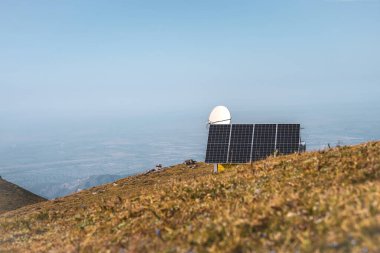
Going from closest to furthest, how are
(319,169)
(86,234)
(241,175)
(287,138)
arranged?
1. (86,234)
2. (319,169)
3. (241,175)
4. (287,138)

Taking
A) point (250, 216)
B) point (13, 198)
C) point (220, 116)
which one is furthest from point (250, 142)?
point (13, 198)

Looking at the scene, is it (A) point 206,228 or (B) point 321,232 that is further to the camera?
(A) point 206,228

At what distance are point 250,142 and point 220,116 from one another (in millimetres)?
11512

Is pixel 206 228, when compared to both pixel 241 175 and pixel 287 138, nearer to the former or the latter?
pixel 241 175

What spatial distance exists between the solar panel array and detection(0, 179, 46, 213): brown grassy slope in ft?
76.3

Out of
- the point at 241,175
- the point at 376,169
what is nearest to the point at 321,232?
the point at 376,169

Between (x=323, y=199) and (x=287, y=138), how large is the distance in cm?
2673

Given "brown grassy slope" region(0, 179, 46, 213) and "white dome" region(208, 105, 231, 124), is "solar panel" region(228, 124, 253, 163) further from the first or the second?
"brown grassy slope" region(0, 179, 46, 213)

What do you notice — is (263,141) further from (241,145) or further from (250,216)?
(250,216)

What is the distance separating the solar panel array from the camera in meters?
35.2

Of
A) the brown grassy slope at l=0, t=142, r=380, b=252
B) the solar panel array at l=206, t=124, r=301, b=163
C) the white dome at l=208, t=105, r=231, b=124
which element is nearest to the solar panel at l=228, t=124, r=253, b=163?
the solar panel array at l=206, t=124, r=301, b=163

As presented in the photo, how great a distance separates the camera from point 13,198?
158ft

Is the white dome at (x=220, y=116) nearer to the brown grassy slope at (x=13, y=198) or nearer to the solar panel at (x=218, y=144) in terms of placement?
the solar panel at (x=218, y=144)

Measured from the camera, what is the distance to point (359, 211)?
8.00m
